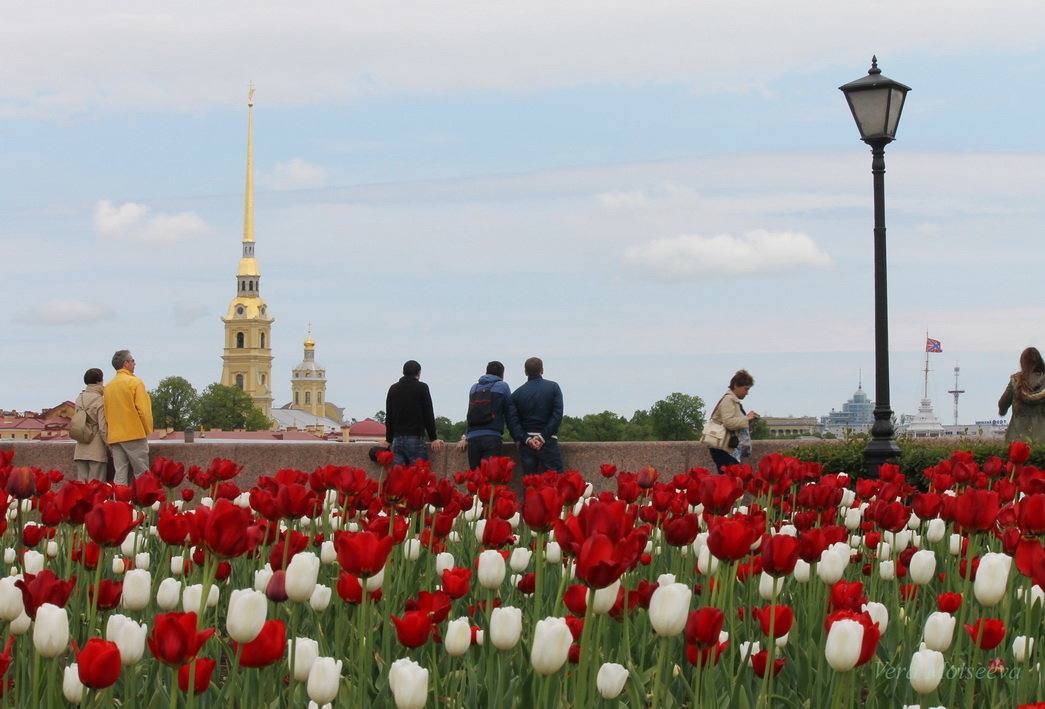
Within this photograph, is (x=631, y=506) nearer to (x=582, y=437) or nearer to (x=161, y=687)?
(x=161, y=687)

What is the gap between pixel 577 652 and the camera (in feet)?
11.4

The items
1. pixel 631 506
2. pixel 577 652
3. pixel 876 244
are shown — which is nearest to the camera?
pixel 577 652

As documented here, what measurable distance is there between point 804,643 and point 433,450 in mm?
8940

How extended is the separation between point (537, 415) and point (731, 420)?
64.3 inches

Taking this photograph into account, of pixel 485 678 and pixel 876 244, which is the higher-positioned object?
pixel 876 244

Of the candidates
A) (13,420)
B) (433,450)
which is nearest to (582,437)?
(13,420)

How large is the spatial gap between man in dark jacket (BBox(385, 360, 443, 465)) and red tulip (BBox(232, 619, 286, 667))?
8892mm

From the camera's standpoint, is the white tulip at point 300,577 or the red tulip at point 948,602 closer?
the white tulip at point 300,577

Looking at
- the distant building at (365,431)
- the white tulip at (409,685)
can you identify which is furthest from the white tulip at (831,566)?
the distant building at (365,431)

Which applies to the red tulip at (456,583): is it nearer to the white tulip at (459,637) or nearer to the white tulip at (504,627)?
the white tulip at (459,637)

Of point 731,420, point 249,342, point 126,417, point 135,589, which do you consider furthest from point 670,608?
point 249,342

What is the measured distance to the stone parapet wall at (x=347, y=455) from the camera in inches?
527

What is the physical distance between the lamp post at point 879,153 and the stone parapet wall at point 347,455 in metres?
2.04

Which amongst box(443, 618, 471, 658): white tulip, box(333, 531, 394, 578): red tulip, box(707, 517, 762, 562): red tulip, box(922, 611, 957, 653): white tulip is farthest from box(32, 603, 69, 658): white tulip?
box(922, 611, 957, 653): white tulip
